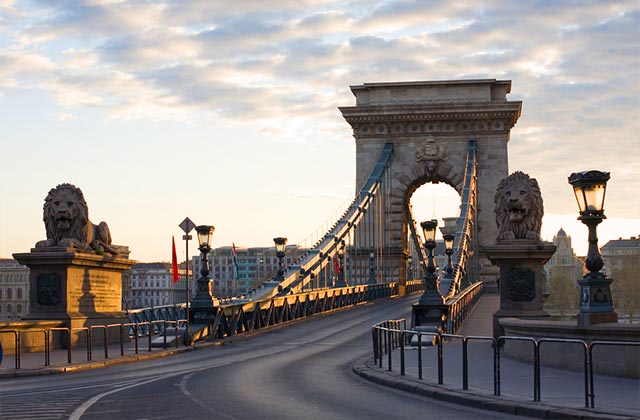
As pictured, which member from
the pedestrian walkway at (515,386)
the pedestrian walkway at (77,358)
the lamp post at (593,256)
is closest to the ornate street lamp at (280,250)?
the pedestrian walkway at (77,358)

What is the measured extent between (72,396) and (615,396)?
848cm

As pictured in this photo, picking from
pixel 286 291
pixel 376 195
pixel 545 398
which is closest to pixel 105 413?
pixel 545 398

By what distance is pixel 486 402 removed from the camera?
15766mm

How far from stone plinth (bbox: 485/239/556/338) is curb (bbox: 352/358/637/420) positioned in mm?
7339

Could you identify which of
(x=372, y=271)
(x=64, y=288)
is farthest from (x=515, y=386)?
(x=372, y=271)

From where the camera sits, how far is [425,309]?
3247 cm

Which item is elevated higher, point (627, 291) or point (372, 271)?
point (372, 271)

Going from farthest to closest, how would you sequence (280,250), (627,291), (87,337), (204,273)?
(627,291) → (280,250) → (204,273) → (87,337)

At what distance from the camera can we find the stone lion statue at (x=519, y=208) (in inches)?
1129

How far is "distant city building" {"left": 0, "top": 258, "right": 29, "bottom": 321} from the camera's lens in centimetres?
16025

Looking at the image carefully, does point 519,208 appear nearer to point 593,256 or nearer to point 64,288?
point 593,256

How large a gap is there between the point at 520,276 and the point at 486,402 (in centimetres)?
1240

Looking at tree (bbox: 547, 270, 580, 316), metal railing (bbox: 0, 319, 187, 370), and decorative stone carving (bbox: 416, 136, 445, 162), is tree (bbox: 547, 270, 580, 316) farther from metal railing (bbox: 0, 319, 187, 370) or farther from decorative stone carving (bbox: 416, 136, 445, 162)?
metal railing (bbox: 0, 319, 187, 370)

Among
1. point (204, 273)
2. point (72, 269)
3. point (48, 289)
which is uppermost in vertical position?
point (72, 269)
